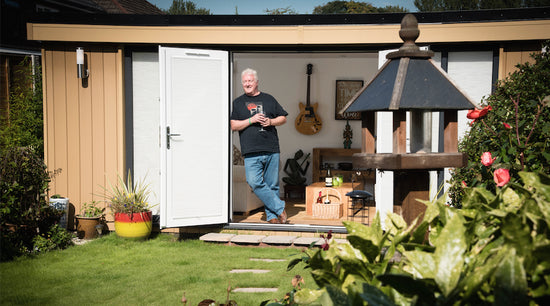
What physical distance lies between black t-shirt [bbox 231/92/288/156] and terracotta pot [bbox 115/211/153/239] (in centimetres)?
145

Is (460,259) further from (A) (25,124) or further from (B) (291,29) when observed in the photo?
(A) (25,124)

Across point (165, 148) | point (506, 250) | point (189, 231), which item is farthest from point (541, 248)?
point (189, 231)

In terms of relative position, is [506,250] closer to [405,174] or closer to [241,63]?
[405,174]

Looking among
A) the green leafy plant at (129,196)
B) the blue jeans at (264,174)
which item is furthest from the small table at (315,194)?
the green leafy plant at (129,196)

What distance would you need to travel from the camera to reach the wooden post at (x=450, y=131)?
1934 millimetres

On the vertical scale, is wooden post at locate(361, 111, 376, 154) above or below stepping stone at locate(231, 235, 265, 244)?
above

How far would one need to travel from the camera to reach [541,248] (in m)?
0.62

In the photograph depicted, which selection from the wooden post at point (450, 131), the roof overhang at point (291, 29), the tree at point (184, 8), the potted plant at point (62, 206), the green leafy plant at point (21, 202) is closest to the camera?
the wooden post at point (450, 131)

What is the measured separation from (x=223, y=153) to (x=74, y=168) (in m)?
2.02

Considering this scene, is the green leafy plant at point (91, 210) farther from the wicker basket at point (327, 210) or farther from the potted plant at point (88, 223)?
the wicker basket at point (327, 210)

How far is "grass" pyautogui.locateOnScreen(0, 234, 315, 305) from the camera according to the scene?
378cm

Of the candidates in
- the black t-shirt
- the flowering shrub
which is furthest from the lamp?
Result: the flowering shrub

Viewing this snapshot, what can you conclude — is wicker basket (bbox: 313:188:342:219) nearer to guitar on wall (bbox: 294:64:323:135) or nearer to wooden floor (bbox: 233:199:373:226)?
wooden floor (bbox: 233:199:373:226)

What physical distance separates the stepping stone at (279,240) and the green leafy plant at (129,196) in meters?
1.55
